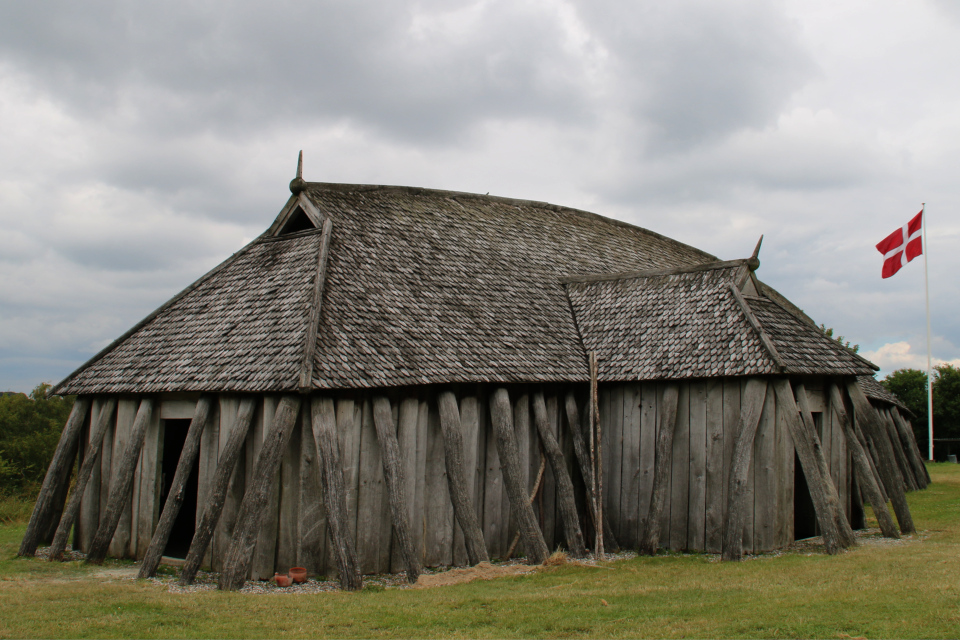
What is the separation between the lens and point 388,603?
29.4 feet

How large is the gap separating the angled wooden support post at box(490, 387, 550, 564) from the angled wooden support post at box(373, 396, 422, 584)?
181cm

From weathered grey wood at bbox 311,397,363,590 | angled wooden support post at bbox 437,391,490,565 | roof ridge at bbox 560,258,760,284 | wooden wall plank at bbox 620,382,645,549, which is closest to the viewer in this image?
weathered grey wood at bbox 311,397,363,590

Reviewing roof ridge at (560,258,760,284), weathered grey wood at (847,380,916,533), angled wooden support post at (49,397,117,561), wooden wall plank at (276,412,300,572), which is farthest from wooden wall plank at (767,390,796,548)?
angled wooden support post at (49,397,117,561)

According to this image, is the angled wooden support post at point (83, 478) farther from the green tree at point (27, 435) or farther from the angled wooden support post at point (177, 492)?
the green tree at point (27, 435)

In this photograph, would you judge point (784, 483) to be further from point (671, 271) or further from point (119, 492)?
point (119, 492)

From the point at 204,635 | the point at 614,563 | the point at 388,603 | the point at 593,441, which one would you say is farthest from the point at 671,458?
the point at 204,635

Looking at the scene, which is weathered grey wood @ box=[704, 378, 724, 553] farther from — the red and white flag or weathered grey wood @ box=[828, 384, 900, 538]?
the red and white flag

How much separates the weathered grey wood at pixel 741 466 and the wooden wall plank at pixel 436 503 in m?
4.22

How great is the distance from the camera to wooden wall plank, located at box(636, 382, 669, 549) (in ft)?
44.1

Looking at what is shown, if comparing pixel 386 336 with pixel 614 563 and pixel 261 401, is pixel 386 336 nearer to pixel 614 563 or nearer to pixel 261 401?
pixel 261 401

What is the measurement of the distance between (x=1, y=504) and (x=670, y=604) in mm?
16263

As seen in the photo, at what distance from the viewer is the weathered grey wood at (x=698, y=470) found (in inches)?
504

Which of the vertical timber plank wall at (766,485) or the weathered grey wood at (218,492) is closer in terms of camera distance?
the weathered grey wood at (218,492)

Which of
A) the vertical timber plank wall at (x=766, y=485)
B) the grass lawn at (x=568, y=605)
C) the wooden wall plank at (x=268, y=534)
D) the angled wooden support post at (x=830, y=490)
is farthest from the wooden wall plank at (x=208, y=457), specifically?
the angled wooden support post at (x=830, y=490)
